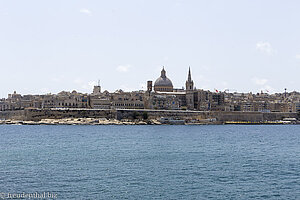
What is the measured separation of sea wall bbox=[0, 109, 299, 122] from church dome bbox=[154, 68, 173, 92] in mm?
23699

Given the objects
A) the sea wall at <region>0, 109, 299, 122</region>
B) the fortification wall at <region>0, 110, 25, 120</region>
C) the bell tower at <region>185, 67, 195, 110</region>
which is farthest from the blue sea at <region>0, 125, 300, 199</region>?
the bell tower at <region>185, 67, 195, 110</region>

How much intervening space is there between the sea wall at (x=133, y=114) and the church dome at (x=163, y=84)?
23699 mm

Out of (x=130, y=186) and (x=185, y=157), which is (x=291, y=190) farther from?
(x=185, y=157)

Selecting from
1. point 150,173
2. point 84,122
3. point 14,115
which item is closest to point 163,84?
point 84,122

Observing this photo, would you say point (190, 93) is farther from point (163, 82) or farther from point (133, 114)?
point (133, 114)

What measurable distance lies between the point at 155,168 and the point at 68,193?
8055 mm

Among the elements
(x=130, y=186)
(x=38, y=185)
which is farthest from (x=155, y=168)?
(x=38, y=185)

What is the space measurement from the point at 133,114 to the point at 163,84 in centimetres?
3170

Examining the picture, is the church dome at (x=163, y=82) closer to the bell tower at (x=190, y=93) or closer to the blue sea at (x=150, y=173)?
the bell tower at (x=190, y=93)

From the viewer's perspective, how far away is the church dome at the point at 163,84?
126m

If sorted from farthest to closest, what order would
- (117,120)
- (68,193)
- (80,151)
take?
(117,120)
(80,151)
(68,193)

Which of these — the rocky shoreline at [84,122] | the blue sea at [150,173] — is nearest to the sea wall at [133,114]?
the rocky shoreline at [84,122]

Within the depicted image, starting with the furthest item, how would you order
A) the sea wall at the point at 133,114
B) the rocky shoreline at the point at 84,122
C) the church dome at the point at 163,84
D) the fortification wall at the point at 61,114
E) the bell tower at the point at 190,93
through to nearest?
the church dome at the point at 163,84, the bell tower at the point at 190,93, the sea wall at the point at 133,114, the fortification wall at the point at 61,114, the rocky shoreline at the point at 84,122

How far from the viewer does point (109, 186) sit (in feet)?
72.8
